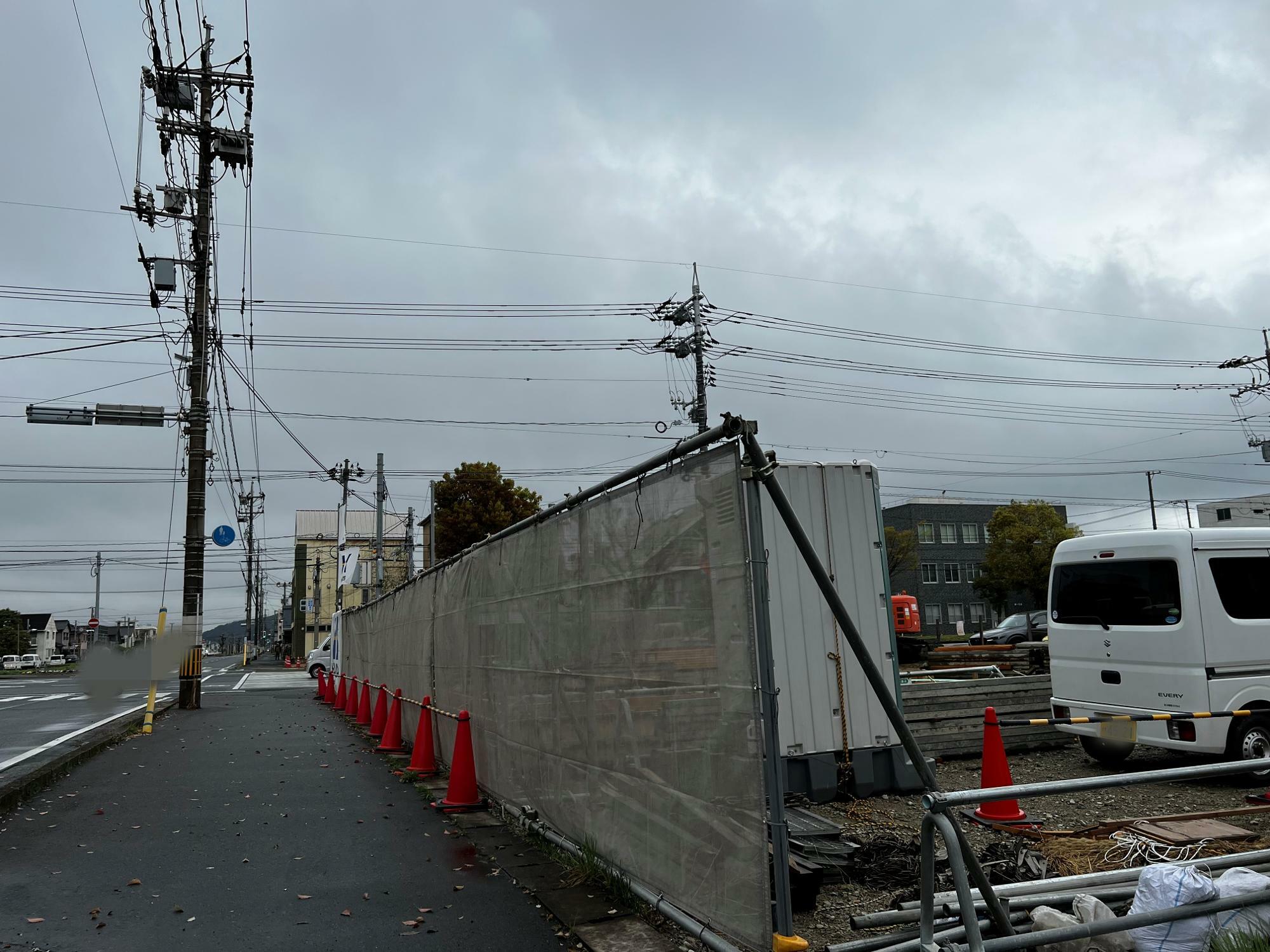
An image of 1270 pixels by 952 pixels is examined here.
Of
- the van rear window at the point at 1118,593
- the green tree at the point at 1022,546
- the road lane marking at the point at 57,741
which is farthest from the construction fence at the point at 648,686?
the green tree at the point at 1022,546

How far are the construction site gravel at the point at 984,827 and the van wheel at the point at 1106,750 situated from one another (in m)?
0.11

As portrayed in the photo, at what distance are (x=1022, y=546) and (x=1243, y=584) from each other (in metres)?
40.8

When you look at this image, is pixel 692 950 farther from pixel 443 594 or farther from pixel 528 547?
pixel 443 594

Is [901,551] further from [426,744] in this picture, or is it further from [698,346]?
[426,744]

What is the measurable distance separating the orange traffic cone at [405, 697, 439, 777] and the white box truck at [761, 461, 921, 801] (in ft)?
13.5

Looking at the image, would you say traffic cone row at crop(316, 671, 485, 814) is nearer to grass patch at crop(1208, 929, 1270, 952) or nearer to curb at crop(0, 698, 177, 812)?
curb at crop(0, 698, 177, 812)

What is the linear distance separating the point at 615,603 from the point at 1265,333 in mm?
35531

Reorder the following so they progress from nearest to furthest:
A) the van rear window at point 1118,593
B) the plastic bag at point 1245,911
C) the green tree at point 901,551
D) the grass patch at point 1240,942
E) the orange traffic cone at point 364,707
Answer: the grass patch at point 1240,942, the plastic bag at point 1245,911, the van rear window at point 1118,593, the orange traffic cone at point 364,707, the green tree at point 901,551

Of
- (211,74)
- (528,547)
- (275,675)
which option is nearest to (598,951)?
(528,547)

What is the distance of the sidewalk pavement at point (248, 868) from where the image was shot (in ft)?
15.1

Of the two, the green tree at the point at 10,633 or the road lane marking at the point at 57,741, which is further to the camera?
the green tree at the point at 10,633

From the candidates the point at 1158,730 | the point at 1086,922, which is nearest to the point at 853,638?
the point at 1086,922

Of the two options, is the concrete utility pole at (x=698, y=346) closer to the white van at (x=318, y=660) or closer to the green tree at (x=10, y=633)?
the white van at (x=318, y=660)

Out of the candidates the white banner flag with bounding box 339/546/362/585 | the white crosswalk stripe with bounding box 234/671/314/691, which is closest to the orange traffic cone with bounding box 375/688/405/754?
the white crosswalk stripe with bounding box 234/671/314/691
